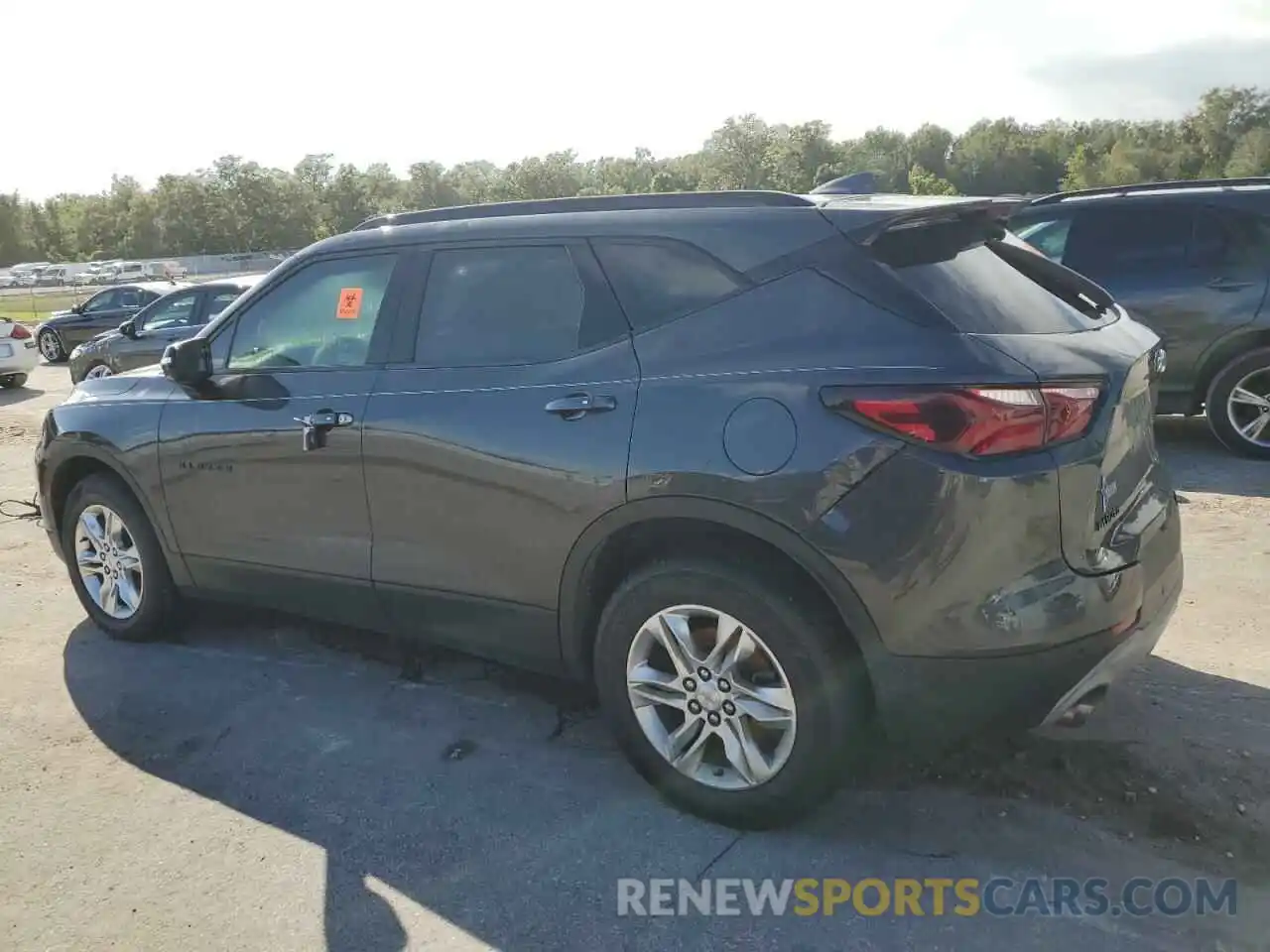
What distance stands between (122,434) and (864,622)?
3446 mm

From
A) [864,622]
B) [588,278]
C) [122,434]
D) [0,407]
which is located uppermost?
[588,278]

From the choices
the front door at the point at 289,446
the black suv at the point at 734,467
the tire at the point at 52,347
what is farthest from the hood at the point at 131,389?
the tire at the point at 52,347

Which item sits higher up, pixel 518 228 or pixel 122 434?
pixel 518 228

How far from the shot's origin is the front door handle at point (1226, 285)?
714 centimetres

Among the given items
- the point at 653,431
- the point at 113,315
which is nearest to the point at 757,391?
the point at 653,431

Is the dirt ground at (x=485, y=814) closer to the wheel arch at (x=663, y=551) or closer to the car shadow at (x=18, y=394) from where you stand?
the wheel arch at (x=663, y=551)

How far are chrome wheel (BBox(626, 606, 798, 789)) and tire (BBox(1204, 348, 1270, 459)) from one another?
5.67m

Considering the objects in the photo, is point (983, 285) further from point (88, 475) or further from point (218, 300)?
point (218, 300)

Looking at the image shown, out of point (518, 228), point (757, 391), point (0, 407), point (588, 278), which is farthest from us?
point (0, 407)

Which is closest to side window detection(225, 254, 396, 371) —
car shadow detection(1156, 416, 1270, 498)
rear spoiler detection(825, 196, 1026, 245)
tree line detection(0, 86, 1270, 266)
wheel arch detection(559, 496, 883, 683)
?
wheel arch detection(559, 496, 883, 683)

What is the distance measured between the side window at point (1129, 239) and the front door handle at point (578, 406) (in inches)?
224

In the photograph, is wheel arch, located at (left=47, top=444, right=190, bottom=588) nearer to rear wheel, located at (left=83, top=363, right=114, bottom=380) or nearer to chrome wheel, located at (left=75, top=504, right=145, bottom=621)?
chrome wheel, located at (left=75, top=504, right=145, bottom=621)

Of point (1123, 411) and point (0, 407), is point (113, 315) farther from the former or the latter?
point (1123, 411)

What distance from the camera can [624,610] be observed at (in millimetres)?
3178
